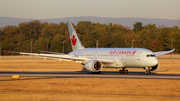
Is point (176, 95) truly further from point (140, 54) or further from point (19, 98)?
point (140, 54)

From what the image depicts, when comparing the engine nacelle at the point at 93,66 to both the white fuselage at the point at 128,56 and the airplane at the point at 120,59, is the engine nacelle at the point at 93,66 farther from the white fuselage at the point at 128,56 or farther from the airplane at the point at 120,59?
the white fuselage at the point at 128,56

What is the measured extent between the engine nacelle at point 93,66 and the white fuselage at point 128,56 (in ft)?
4.69

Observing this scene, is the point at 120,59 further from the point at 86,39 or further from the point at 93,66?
the point at 86,39

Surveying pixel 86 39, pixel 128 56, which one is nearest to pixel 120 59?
pixel 128 56

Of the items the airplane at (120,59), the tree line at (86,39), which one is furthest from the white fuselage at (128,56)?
the tree line at (86,39)

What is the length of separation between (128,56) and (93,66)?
17.4 feet

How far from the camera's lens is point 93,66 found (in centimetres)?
4097

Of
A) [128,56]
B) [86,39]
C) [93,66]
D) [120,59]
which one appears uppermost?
[86,39]

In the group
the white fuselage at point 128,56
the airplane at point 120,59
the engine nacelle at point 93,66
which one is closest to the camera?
the white fuselage at point 128,56

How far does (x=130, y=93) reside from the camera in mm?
22203

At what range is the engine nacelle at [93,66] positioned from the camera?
40931mm

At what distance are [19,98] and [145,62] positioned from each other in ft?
78.3

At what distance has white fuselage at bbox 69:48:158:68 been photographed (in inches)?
1575

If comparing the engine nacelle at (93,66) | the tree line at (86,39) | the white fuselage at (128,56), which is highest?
the tree line at (86,39)
